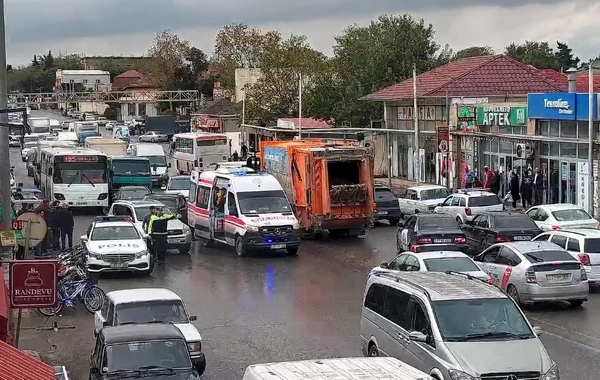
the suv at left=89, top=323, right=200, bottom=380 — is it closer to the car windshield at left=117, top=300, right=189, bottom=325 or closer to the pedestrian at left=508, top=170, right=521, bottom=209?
the car windshield at left=117, top=300, right=189, bottom=325

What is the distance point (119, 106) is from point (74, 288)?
137 metres

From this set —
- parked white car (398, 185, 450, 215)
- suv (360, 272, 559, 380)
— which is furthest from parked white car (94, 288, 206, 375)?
parked white car (398, 185, 450, 215)

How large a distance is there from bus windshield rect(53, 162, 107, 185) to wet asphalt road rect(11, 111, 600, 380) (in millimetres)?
13648

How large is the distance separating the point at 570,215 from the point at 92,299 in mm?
15401

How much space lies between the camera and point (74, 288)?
22.4 metres

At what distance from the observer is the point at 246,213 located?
31.2 metres

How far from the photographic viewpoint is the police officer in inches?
1155

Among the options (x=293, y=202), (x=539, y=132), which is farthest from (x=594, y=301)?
(x=539, y=132)

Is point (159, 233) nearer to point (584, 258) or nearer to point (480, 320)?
point (584, 258)

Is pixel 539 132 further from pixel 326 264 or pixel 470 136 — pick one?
pixel 326 264

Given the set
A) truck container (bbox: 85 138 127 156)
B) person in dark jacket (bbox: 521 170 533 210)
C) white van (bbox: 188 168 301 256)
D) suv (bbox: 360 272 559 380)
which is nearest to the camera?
suv (bbox: 360 272 559 380)

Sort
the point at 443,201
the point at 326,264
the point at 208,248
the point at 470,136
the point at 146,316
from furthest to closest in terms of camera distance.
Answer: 1. the point at 470,136
2. the point at 443,201
3. the point at 208,248
4. the point at 326,264
5. the point at 146,316

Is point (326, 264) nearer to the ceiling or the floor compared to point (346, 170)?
nearer to the floor

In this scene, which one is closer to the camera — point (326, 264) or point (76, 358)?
point (76, 358)
